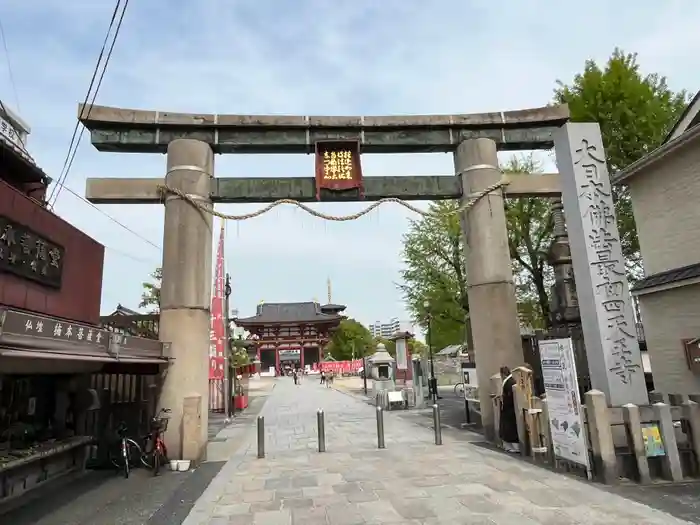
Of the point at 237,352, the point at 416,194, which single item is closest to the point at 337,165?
the point at 416,194

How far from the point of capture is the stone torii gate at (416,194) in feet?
29.0

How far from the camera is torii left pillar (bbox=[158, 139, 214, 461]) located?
9656 mm

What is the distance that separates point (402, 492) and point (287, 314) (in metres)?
61.9

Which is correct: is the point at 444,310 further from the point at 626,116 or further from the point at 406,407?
the point at 626,116

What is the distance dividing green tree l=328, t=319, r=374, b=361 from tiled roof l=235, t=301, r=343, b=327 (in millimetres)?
→ 6584

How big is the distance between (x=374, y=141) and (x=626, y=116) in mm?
11825

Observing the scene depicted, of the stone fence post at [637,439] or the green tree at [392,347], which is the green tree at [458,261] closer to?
the stone fence post at [637,439]

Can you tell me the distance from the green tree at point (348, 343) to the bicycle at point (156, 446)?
63383mm

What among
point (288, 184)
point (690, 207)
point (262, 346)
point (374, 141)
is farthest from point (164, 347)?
point (262, 346)

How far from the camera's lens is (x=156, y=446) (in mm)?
9047

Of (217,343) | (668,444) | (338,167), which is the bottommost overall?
(668,444)

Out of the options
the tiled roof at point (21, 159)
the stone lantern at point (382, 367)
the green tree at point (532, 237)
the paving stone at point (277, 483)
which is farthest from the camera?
the stone lantern at point (382, 367)

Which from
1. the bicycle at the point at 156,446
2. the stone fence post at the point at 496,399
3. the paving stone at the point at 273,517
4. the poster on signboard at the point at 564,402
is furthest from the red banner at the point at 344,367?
the paving stone at the point at 273,517

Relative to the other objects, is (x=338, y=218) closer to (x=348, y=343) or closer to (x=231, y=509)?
(x=231, y=509)
